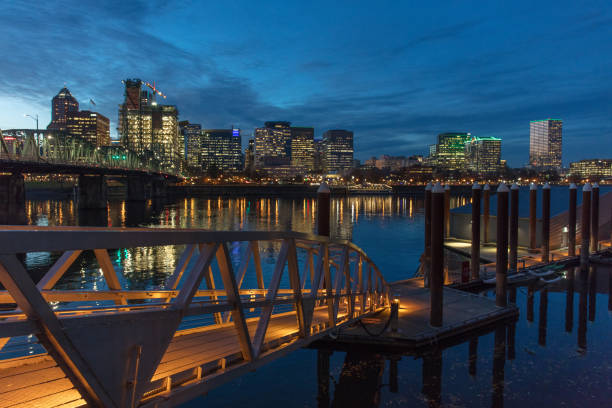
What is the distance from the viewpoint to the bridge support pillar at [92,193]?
90.4 meters

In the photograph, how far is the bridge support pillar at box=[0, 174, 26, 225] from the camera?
197 ft

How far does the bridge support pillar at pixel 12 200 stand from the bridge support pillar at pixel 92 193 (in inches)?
1002

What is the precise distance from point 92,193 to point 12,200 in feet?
99.1

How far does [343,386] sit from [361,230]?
165 ft

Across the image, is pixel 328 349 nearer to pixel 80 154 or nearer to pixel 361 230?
pixel 361 230

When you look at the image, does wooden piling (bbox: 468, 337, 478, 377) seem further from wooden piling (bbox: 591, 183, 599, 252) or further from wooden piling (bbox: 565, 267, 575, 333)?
wooden piling (bbox: 591, 183, 599, 252)

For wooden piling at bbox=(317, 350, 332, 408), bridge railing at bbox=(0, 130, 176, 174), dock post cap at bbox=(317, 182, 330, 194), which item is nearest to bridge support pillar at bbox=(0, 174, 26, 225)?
bridge railing at bbox=(0, 130, 176, 174)

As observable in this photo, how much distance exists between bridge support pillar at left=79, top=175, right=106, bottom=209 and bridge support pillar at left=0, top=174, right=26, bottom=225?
83.5 ft

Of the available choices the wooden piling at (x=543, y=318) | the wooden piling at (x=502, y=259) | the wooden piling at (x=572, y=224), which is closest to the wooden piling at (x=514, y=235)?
the wooden piling at (x=543, y=318)

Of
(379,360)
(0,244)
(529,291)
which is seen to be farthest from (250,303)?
(529,291)

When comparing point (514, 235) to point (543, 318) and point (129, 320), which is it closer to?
point (543, 318)

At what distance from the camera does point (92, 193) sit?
302 ft

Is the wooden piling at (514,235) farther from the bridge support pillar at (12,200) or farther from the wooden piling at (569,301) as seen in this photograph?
the bridge support pillar at (12,200)

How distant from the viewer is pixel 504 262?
65.9 ft
